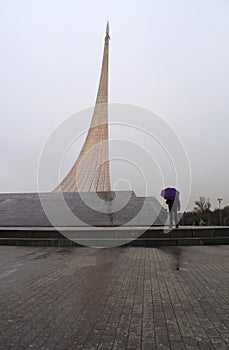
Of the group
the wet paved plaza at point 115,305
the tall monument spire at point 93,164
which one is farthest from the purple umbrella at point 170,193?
the tall monument spire at point 93,164

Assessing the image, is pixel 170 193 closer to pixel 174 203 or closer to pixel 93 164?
pixel 174 203

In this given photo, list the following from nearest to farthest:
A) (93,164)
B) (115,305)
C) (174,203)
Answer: (115,305) < (174,203) < (93,164)

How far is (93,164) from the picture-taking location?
25.4 meters

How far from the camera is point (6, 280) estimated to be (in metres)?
4.84

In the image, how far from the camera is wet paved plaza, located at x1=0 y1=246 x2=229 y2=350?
256 centimetres

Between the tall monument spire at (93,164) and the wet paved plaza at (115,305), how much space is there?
17443 mm

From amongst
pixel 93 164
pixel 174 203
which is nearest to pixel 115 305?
pixel 174 203

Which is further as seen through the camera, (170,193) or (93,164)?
(93,164)

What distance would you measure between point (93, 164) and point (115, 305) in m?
22.1

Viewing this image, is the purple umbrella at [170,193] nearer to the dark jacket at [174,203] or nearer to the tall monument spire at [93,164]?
the dark jacket at [174,203]

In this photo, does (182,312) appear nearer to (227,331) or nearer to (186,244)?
(227,331)

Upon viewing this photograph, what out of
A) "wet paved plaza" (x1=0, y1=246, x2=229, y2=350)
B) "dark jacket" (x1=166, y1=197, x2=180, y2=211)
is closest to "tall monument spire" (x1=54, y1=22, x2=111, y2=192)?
"dark jacket" (x1=166, y1=197, x2=180, y2=211)

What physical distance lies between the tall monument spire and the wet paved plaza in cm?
1744

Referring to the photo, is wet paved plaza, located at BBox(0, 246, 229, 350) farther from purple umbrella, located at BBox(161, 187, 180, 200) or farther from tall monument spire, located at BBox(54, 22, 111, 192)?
tall monument spire, located at BBox(54, 22, 111, 192)
